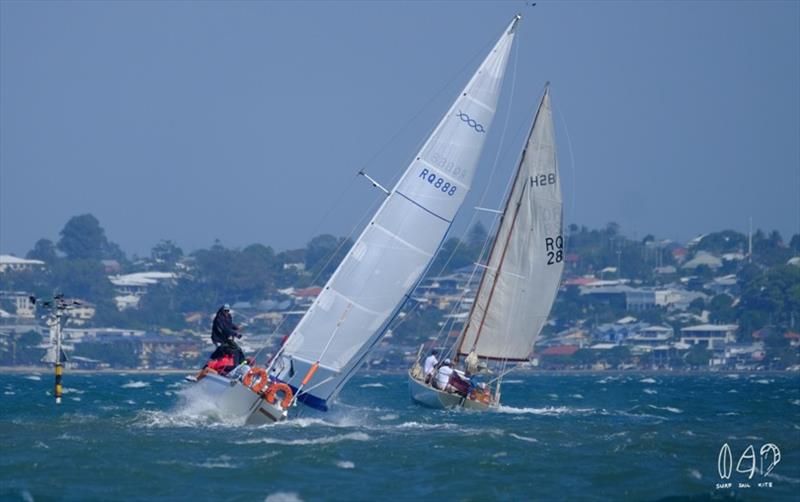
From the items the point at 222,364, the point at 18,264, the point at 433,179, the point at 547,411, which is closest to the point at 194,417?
the point at 222,364

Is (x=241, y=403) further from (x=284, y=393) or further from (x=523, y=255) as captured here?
(x=523, y=255)

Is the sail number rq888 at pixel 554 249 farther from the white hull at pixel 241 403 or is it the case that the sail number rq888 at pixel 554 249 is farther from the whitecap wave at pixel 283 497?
the whitecap wave at pixel 283 497

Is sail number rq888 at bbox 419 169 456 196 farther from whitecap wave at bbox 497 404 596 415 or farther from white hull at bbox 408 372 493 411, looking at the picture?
whitecap wave at bbox 497 404 596 415

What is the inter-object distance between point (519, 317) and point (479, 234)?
455 ft

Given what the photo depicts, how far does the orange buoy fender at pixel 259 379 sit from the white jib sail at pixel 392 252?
3.23 ft

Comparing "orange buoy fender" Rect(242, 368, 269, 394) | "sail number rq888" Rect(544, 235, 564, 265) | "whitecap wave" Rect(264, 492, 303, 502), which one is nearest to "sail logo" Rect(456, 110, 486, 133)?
"orange buoy fender" Rect(242, 368, 269, 394)

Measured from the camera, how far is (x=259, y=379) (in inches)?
1201

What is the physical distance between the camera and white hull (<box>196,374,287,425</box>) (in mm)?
30594

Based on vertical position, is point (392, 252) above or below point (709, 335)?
below

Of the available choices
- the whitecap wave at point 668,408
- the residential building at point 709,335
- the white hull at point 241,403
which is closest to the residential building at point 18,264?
the residential building at point 709,335

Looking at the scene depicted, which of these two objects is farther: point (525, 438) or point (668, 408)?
point (668, 408)

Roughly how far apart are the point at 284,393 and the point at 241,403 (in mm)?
946

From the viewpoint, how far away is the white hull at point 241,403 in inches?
1204

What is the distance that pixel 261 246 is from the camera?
154 metres
